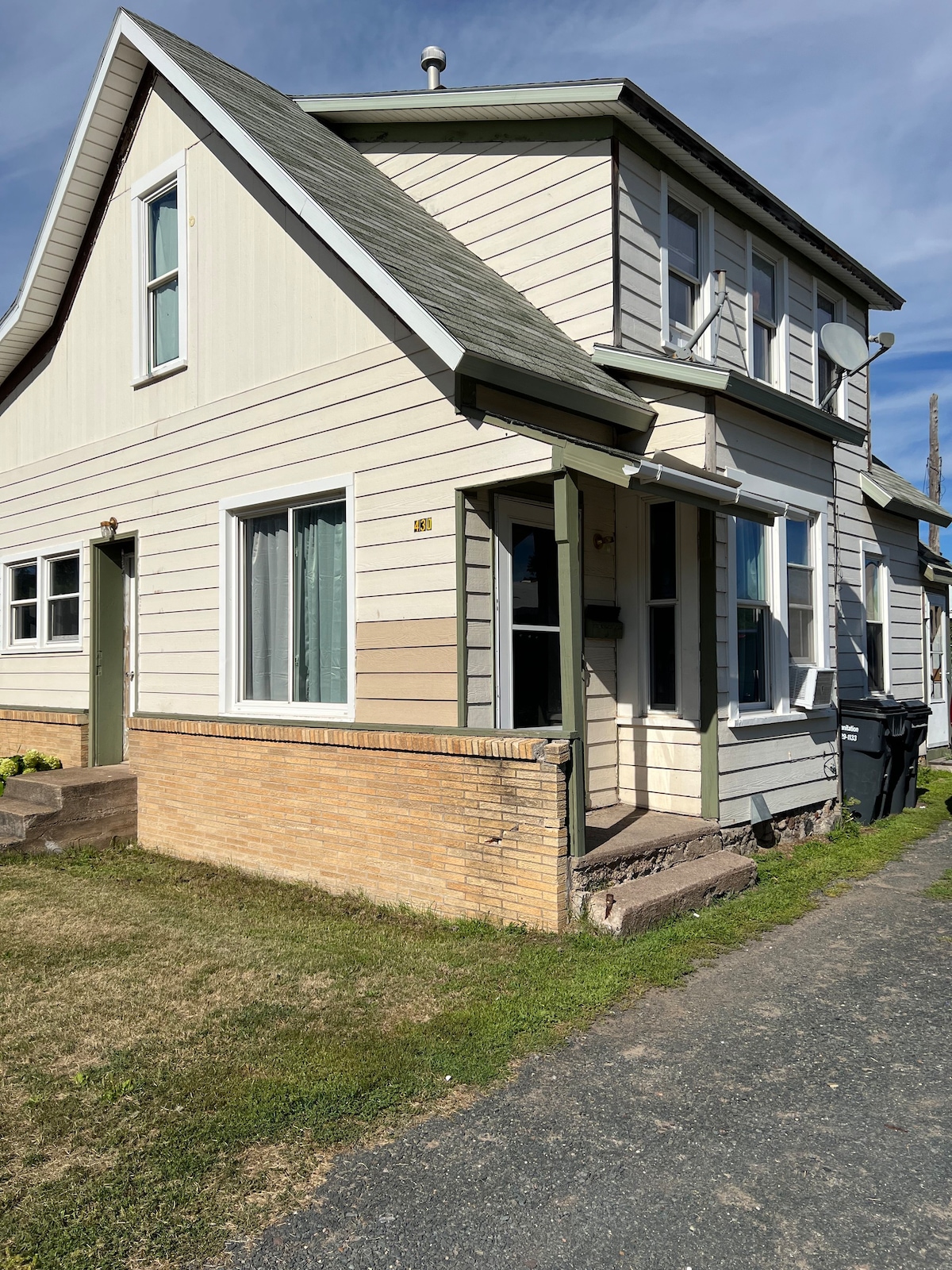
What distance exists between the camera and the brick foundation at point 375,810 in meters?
6.17

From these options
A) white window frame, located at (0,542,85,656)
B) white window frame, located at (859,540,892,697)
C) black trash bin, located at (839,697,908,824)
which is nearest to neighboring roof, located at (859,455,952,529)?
white window frame, located at (859,540,892,697)

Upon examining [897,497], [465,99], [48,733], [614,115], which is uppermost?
[465,99]

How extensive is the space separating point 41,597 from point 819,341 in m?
9.51

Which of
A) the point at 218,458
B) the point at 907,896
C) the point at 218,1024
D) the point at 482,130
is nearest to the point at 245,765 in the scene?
the point at 218,458

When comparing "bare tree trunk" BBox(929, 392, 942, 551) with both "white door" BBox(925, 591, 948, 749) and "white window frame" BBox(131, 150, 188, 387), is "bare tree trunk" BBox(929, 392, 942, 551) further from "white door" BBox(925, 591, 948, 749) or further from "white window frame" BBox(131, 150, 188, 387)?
"white window frame" BBox(131, 150, 188, 387)

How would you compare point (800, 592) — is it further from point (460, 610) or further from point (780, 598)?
point (460, 610)

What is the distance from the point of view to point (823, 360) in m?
11.4

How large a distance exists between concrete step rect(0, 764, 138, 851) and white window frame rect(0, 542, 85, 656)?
70.9 inches

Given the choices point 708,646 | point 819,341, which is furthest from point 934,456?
point 708,646

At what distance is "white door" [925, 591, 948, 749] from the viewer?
15.5m

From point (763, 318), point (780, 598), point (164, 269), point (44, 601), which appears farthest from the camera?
point (44, 601)

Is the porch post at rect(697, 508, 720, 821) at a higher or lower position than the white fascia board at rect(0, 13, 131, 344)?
lower

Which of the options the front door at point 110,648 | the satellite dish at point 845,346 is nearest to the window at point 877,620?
the satellite dish at point 845,346

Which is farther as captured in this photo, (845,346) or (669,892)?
(845,346)
